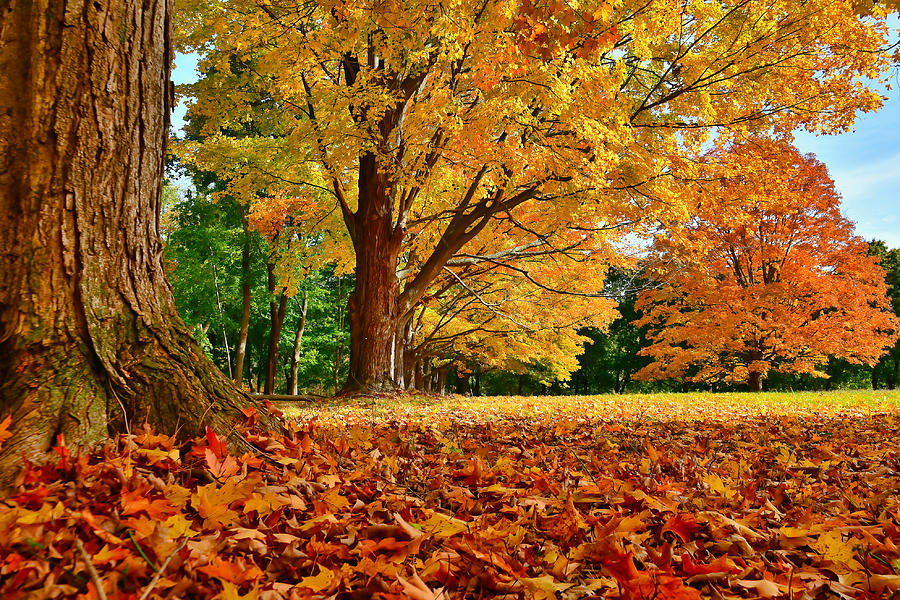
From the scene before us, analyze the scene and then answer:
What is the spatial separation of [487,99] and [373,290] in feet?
12.4

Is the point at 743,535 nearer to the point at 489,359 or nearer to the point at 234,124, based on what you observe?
the point at 234,124

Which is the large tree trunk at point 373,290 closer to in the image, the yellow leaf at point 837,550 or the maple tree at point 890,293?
the yellow leaf at point 837,550

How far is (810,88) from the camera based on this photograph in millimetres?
8258

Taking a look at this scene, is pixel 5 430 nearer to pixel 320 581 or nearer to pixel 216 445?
pixel 216 445

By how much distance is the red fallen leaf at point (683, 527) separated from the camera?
188cm

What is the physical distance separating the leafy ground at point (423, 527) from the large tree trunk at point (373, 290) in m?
6.33

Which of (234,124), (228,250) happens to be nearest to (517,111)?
(234,124)

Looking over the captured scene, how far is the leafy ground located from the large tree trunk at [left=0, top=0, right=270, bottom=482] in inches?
10.4

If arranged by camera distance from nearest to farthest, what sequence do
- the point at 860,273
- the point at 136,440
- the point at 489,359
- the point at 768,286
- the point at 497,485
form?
the point at 136,440, the point at 497,485, the point at 768,286, the point at 860,273, the point at 489,359

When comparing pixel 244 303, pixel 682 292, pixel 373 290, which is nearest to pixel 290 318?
pixel 244 303

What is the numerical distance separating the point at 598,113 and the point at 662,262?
5379 mm

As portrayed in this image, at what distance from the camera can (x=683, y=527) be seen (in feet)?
6.26

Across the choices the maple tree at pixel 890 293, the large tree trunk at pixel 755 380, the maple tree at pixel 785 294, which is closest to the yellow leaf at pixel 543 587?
the maple tree at pixel 785 294

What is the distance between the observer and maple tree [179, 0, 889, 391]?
6723 mm
